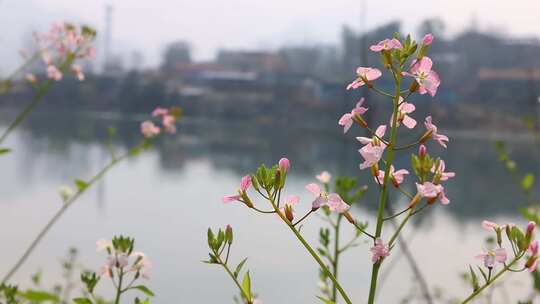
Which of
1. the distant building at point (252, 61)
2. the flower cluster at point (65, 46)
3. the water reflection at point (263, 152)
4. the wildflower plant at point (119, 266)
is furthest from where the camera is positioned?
the distant building at point (252, 61)

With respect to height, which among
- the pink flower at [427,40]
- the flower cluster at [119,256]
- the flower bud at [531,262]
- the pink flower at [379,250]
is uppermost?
the pink flower at [427,40]

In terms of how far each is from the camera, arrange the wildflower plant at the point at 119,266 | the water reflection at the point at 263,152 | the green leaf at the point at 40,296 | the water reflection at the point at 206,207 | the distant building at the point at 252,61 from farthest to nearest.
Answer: the distant building at the point at 252,61 < the water reflection at the point at 263,152 < the water reflection at the point at 206,207 < the wildflower plant at the point at 119,266 < the green leaf at the point at 40,296

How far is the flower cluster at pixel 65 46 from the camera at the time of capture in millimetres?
807

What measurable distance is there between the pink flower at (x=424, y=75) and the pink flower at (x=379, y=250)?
0.22 feet

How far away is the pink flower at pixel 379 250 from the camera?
24 cm

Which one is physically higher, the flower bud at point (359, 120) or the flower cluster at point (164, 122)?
the flower bud at point (359, 120)

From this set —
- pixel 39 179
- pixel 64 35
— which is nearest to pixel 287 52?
pixel 39 179

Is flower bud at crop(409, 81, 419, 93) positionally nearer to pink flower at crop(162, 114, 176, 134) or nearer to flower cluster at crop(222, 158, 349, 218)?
flower cluster at crop(222, 158, 349, 218)

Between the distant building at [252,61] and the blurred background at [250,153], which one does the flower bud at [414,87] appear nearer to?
the blurred background at [250,153]

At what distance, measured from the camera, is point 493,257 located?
0.27 m

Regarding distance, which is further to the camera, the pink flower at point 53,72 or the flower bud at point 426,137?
the pink flower at point 53,72

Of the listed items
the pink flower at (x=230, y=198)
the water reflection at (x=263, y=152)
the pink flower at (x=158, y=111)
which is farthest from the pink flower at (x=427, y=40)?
the water reflection at (x=263, y=152)

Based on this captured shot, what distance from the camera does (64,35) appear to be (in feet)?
2.73

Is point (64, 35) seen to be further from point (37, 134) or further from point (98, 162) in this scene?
point (37, 134)
